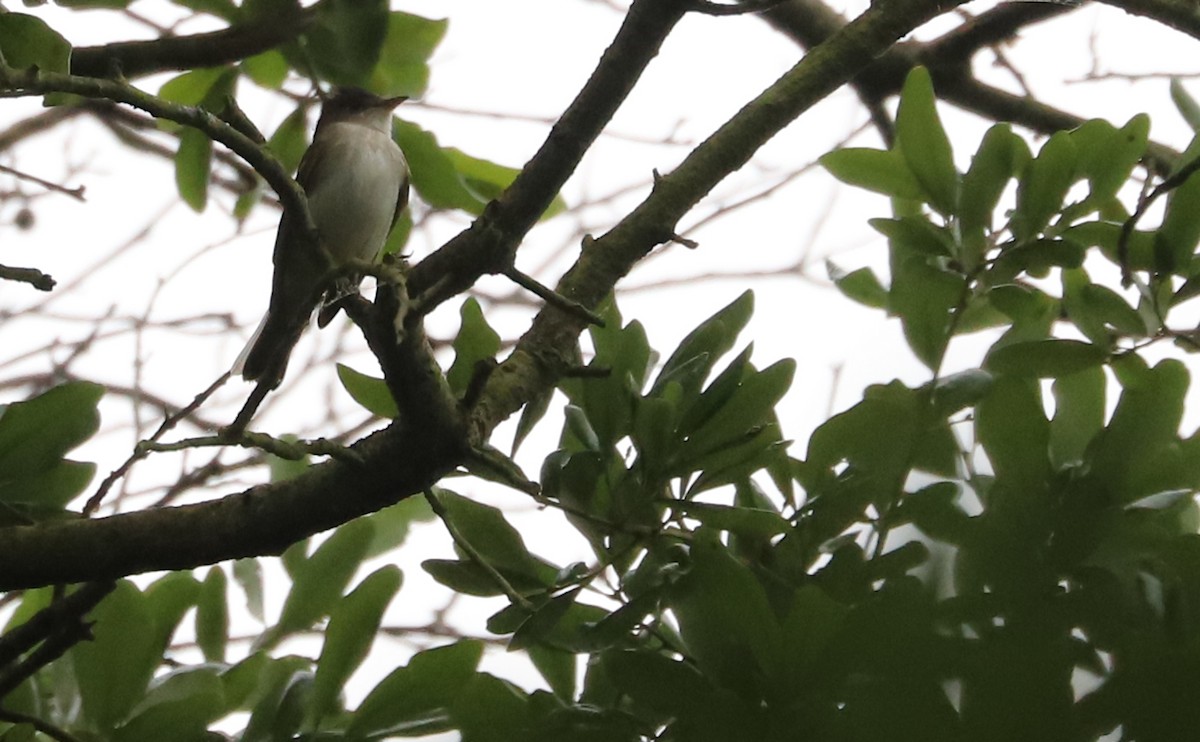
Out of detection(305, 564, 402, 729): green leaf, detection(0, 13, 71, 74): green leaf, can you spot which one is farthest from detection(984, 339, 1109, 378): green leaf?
detection(0, 13, 71, 74): green leaf

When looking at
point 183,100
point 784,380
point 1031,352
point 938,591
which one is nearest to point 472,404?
point 784,380

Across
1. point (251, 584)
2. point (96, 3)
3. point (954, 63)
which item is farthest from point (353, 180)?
point (251, 584)

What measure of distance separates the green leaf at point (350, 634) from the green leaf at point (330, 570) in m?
0.20

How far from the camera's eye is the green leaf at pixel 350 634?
112cm

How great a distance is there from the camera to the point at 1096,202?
1.28 meters

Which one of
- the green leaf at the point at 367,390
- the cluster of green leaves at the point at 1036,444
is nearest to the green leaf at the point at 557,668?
the cluster of green leaves at the point at 1036,444

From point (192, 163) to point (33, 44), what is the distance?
637 mm

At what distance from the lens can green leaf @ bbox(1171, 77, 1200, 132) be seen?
1.44 meters

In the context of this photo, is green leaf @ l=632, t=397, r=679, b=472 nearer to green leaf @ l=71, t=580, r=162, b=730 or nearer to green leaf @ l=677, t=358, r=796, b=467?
green leaf @ l=677, t=358, r=796, b=467

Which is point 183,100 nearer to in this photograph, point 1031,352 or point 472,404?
point 472,404

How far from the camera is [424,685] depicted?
1084mm

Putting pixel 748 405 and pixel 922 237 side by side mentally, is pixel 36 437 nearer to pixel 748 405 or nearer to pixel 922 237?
pixel 748 405

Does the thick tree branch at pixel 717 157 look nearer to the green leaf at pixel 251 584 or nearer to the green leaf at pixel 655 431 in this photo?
the green leaf at pixel 655 431

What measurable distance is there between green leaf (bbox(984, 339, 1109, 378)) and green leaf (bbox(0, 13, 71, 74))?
3.78 ft
